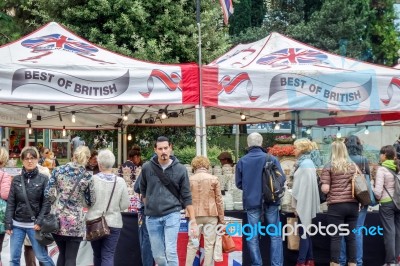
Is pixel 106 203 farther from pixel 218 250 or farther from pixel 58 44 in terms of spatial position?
pixel 58 44

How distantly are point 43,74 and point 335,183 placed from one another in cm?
411

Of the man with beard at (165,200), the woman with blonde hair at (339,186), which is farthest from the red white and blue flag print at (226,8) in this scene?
the man with beard at (165,200)

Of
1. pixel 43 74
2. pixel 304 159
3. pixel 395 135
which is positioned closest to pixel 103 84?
pixel 43 74

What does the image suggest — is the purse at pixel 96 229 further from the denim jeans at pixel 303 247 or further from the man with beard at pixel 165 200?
the denim jeans at pixel 303 247

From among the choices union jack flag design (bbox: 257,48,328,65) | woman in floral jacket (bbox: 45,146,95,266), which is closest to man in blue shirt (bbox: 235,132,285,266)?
union jack flag design (bbox: 257,48,328,65)

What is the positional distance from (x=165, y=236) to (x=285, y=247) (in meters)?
2.72

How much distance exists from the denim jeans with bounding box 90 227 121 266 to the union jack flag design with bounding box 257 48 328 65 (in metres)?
4.18

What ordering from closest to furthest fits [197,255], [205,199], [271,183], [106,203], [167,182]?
[167,182]
[106,203]
[205,199]
[271,183]
[197,255]

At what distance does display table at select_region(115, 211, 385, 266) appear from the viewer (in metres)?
10.5

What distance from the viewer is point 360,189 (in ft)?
32.3

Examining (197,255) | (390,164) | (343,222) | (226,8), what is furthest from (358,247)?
(226,8)

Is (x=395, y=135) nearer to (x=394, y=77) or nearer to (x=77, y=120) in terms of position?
(x=77, y=120)

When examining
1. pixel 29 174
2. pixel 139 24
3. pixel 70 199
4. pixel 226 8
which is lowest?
pixel 70 199

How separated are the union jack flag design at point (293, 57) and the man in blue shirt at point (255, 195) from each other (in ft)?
7.09
